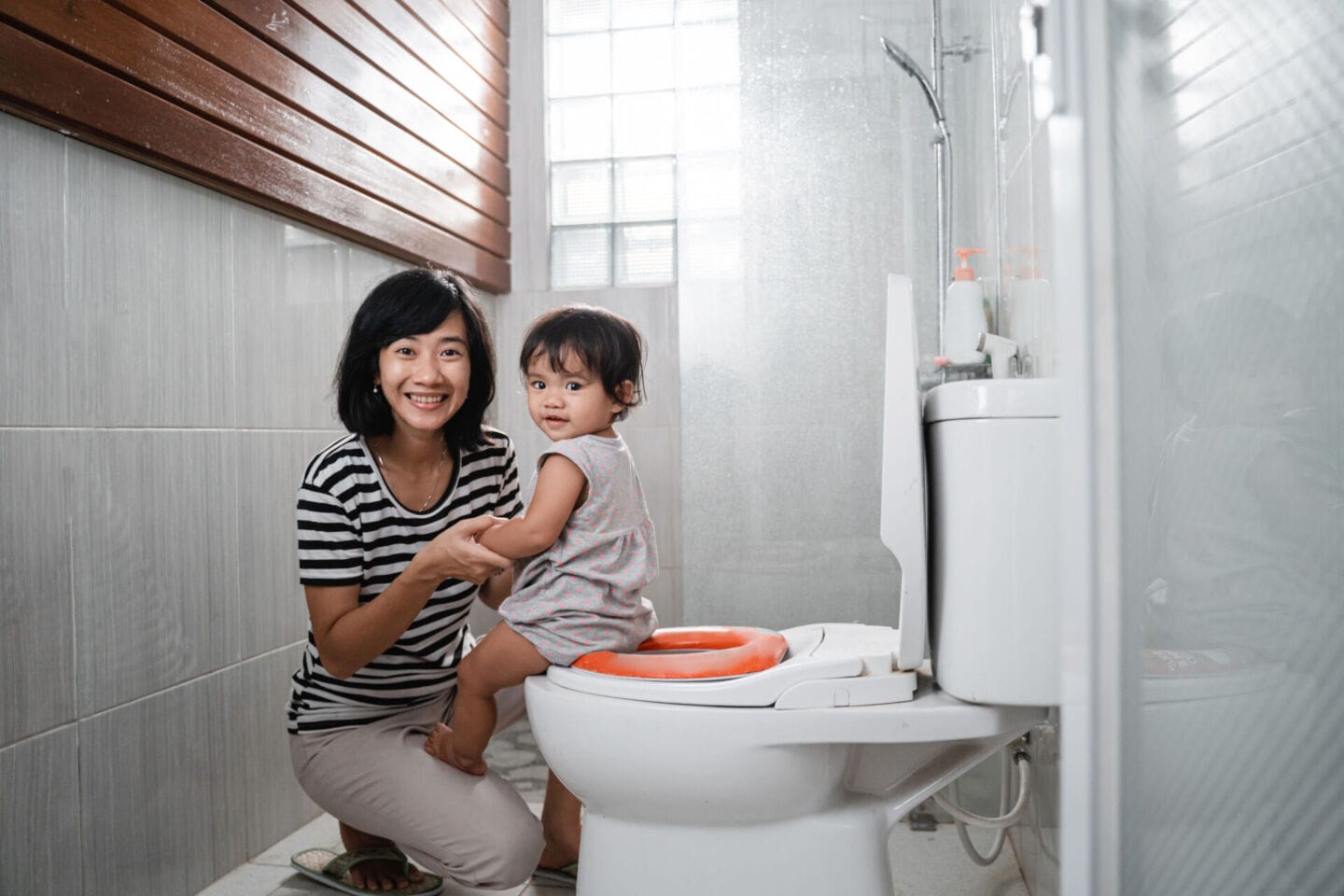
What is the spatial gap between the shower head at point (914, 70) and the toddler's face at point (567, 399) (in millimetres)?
941

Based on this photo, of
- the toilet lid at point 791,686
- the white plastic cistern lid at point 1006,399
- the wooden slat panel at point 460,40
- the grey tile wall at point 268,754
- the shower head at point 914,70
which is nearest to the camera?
the white plastic cistern lid at point 1006,399

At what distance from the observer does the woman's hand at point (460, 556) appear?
4.28ft

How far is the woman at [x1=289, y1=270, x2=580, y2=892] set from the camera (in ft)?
4.56

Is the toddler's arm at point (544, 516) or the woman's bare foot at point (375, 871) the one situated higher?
the toddler's arm at point (544, 516)

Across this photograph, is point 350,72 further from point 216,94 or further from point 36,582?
point 36,582

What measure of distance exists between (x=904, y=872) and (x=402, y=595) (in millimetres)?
938

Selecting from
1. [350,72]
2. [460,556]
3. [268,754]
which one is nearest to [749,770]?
[460,556]

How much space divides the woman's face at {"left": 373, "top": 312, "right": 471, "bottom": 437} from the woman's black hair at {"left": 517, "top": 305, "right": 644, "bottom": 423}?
122mm

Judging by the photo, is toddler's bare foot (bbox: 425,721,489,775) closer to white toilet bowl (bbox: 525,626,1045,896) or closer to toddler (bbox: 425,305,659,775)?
toddler (bbox: 425,305,659,775)

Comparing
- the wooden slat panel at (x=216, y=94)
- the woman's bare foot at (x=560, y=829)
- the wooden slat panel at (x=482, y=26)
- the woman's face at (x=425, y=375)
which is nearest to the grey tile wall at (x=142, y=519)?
the wooden slat panel at (x=216, y=94)

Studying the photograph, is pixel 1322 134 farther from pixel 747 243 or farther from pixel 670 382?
pixel 670 382

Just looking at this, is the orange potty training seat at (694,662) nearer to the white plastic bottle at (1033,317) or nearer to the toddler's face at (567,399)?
the toddler's face at (567,399)

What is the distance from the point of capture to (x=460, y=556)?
51.5 inches

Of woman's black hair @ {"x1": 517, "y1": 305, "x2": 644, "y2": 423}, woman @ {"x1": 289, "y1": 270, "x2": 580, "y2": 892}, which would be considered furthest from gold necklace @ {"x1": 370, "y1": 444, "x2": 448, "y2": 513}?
woman's black hair @ {"x1": 517, "y1": 305, "x2": 644, "y2": 423}
